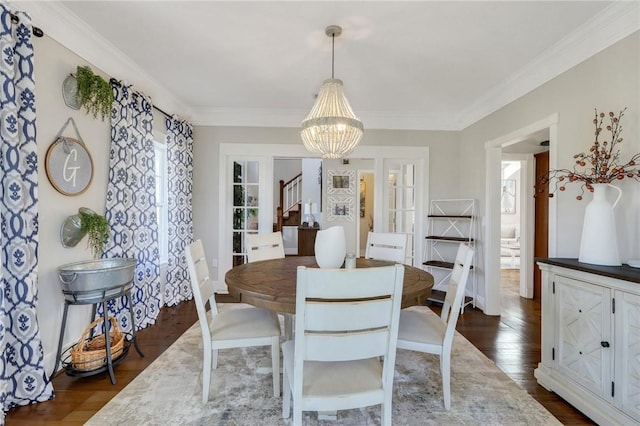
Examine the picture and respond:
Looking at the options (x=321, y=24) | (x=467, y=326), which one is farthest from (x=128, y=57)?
(x=467, y=326)

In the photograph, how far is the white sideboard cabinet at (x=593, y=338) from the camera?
161cm

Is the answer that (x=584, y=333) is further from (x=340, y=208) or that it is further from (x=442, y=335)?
(x=340, y=208)

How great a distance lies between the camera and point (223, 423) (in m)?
1.75

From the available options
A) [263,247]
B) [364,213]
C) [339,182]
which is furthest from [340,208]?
[263,247]

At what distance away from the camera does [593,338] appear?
1.81m

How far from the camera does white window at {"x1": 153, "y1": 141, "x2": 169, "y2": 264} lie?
3.81 meters

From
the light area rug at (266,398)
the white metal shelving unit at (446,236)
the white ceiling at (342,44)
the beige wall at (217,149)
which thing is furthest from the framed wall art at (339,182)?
the light area rug at (266,398)

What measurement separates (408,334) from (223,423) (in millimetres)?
1221

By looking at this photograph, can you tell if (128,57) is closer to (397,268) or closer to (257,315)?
(257,315)

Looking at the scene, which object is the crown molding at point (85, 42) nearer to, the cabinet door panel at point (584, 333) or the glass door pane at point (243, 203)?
the glass door pane at point (243, 203)

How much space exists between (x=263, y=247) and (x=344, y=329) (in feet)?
6.36

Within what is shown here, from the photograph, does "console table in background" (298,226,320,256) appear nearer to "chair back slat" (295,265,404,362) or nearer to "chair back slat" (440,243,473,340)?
"chair back slat" (440,243,473,340)

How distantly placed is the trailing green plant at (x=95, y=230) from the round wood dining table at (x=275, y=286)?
1.22 metres

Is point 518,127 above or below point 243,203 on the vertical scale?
above
